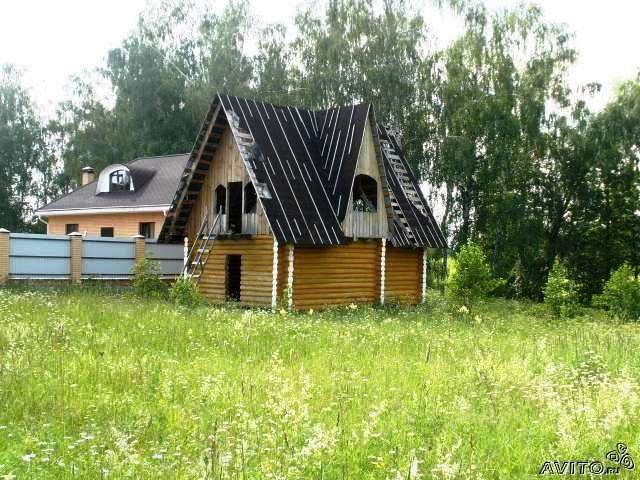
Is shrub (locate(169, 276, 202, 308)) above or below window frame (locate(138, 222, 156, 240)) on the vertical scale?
below

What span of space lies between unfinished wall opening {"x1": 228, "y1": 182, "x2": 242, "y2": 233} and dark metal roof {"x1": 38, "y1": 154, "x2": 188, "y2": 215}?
7.09 metres

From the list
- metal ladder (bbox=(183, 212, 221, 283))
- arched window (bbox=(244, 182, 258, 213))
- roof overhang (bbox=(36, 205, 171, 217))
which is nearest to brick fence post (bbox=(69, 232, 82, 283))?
metal ladder (bbox=(183, 212, 221, 283))

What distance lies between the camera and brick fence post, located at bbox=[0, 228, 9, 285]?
68.1 feet

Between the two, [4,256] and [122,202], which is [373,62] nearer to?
[122,202]

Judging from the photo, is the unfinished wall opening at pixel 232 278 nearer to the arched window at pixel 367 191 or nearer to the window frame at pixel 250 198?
the window frame at pixel 250 198

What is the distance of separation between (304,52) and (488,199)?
12915 millimetres

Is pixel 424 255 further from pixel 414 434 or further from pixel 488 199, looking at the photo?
pixel 414 434

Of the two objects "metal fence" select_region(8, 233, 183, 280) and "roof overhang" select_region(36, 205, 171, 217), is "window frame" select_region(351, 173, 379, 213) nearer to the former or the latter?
"metal fence" select_region(8, 233, 183, 280)

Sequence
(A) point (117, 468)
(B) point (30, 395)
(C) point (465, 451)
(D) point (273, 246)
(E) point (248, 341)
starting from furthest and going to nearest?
1. (D) point (273, 246)
2. (E) point (248, 341)
3. (B) point (30, 395)
4. (C) point (465, 451)
5. (A) point (117, 468)

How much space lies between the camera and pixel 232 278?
23469mm

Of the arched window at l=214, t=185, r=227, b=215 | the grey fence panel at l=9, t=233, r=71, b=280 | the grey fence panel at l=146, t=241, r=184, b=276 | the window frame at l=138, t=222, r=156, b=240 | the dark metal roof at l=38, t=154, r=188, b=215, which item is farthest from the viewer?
the dark metal roof at l=38, t=154, r=188, b=215

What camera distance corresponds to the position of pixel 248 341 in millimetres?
10938

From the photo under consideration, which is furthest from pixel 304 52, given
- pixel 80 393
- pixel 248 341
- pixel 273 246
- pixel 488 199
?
pixel 80 393

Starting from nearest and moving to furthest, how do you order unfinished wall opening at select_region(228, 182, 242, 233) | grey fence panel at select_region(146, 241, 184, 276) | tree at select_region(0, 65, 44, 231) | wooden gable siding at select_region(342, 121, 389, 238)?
wooden gable siding at select_region(342, 121, 389, 238), unfinished wall opening at select_region(228, 182, 242, 233), grey fence panel at select_region(146, 241, 184, 276), tree at select_region(0, 65, 44, 231)
